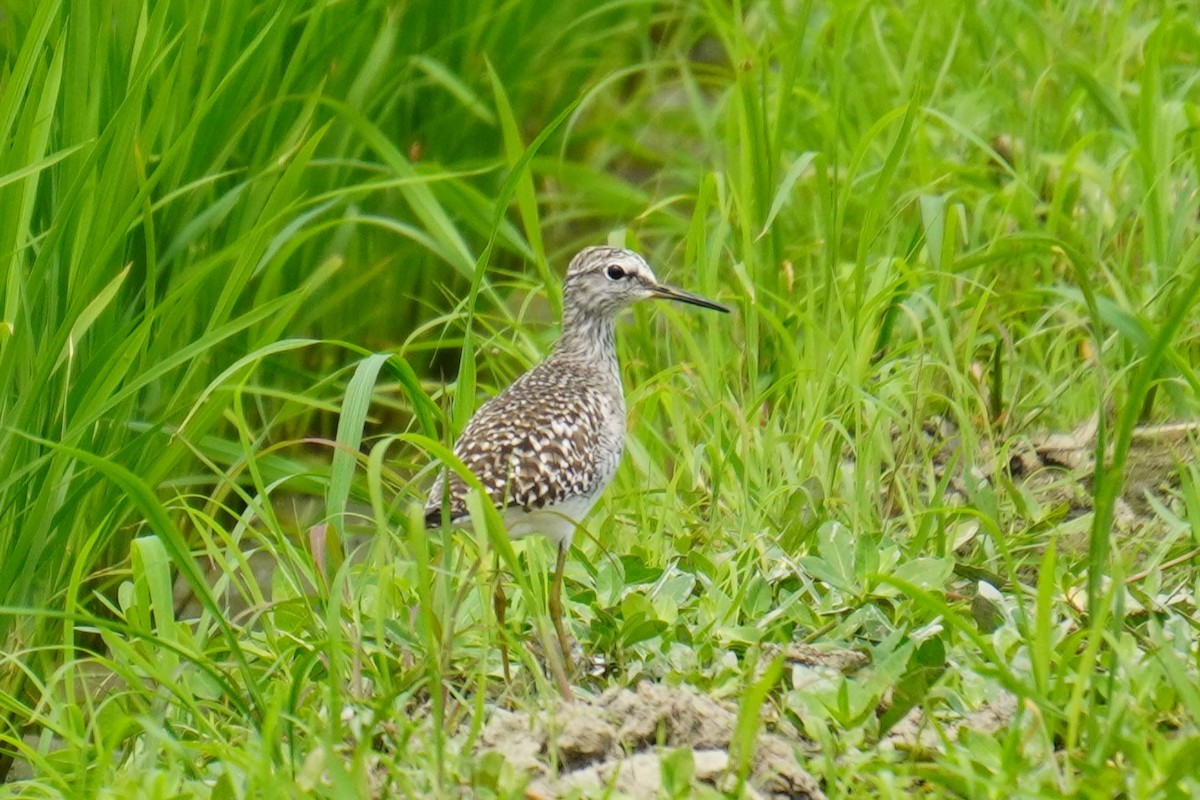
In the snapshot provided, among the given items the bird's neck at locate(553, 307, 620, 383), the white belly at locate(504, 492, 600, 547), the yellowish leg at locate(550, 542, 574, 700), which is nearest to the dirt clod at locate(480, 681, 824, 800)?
the yellowish leg at locate(550, 542, 574, 700)

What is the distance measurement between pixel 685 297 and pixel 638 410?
395mm

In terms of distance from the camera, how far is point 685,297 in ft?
18.4

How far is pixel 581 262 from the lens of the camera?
19.2ft

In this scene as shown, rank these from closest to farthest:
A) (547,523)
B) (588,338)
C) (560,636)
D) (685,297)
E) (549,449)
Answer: (560,636) < (547,523) < (549,449) < (685,297) < (588,338)

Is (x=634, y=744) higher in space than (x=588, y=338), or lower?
lower

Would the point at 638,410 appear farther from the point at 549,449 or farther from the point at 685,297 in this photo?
the point at 549,449

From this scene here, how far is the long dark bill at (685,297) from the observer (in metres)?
5.49

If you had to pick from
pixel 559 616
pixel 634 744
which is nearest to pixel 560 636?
pixel 559 616

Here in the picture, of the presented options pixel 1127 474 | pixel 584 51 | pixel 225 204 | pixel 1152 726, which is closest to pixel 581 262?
pixel 225 204

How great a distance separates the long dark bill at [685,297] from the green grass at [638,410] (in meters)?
0.11

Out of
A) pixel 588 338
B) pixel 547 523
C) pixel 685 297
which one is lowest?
pixel 547 523

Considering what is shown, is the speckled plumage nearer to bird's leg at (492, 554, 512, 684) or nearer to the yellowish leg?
the yellowish leg

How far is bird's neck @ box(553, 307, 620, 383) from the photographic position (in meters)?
5.68

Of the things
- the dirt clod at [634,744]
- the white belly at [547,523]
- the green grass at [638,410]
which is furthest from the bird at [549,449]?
the dirt clod at [634,744]
